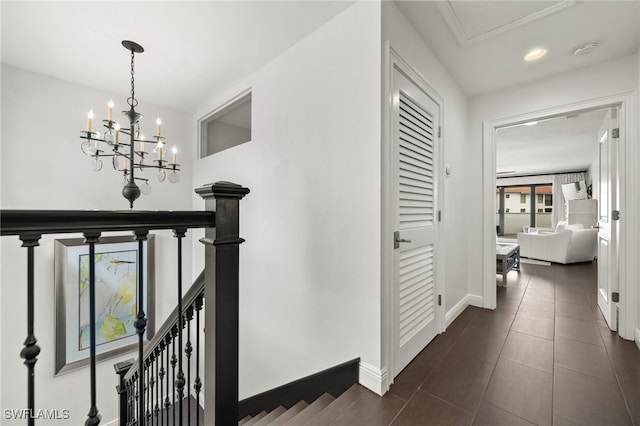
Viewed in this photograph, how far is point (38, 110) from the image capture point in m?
2.76

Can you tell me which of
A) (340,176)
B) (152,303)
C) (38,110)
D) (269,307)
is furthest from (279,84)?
(152,303)

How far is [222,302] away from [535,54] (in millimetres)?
3021

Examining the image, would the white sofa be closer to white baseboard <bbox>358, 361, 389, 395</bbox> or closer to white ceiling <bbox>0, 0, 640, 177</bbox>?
white ceiling <bbox>0, 0, 640, 177</bbox>

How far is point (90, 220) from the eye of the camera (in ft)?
2.48

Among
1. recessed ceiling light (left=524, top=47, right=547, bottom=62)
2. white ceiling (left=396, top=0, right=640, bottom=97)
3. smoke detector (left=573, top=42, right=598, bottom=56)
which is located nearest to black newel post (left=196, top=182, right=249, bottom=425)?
white ceiling (left=396, top=0, right=640, bottom=97)

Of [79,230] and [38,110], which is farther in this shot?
[38,110]

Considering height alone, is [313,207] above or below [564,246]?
above

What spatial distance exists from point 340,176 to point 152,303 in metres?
3.12

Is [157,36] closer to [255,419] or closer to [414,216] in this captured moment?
[414,216]

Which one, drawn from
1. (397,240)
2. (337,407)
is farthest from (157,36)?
(337,407)

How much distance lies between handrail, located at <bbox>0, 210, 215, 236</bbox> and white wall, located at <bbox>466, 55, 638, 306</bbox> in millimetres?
2935

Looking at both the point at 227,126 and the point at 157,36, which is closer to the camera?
the point at 157,36

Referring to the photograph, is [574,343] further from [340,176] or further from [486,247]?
[340,176]

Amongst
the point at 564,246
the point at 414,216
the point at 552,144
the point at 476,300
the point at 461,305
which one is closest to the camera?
the point at 414,216
